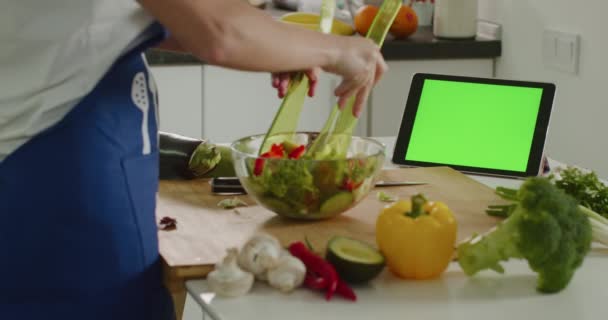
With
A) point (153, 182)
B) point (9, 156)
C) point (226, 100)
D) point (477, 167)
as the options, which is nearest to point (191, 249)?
point (153, 182)

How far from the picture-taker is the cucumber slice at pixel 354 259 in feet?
4.90

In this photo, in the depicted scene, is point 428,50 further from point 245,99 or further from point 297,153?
point 297,153

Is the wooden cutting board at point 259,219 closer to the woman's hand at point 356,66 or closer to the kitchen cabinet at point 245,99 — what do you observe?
the woman's hand at point 356,66

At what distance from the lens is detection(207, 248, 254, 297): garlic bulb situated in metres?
1.46

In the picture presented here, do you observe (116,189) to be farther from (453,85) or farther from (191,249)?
(453,85)

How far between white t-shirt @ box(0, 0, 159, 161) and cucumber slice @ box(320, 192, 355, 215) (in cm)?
43

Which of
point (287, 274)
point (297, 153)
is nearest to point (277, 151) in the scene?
point (297, 153)

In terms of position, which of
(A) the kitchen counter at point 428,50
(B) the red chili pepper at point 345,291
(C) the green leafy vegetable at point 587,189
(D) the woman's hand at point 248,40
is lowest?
(A) the kitchen counter at point 428,50

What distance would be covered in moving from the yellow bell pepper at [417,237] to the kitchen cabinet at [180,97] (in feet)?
5.81

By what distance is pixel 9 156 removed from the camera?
A: 1.46m

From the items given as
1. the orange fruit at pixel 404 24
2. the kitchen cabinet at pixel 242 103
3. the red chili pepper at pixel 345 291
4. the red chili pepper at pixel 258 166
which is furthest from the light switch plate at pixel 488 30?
the red chili pepper at pixel 345 291

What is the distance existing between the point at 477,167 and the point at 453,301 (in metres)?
0.70

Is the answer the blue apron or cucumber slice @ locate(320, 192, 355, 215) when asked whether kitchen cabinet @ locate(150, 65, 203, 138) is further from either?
the blue apron

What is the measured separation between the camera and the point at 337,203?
172 cm
